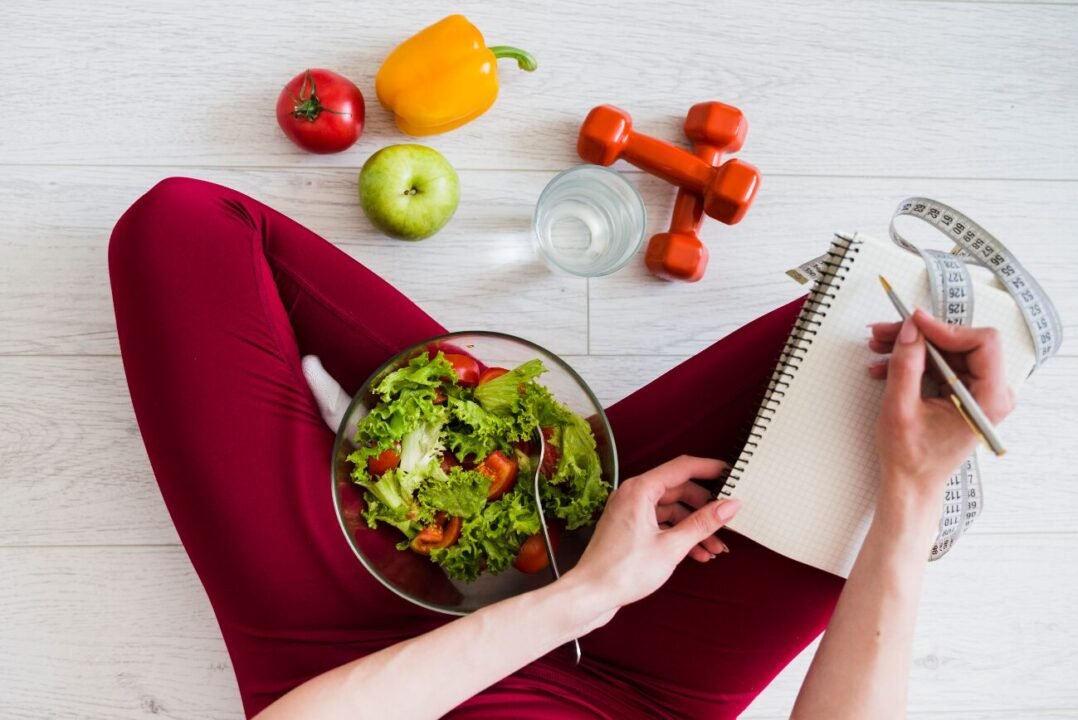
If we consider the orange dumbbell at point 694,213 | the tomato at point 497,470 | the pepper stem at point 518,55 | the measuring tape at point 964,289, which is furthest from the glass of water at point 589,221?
the tomato at point 497,470

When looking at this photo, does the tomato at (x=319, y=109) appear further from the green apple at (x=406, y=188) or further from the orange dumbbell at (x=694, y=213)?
the orange dumbbell at (x=694, y=213)

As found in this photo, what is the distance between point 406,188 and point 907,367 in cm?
63

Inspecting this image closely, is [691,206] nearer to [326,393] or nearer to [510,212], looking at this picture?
[510,212]

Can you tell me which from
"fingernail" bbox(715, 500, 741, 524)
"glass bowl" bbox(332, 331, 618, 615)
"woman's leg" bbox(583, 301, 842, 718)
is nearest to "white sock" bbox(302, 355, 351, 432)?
"glass bowl" bbox(332, 331, 618, 615)

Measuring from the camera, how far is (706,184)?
1.08 meters

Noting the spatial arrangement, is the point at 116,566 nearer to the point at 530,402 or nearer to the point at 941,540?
the point at 530,402

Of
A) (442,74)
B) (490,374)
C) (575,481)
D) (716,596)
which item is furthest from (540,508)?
(442,74)

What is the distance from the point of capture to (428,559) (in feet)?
2.71

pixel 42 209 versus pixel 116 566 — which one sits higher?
pixel 42 209

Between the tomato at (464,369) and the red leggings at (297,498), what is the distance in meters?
0.14

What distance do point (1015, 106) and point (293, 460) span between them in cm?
112

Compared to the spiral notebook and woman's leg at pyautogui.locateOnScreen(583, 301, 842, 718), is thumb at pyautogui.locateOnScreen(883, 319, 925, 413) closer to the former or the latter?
the spiral notebook

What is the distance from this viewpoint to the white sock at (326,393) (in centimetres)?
94

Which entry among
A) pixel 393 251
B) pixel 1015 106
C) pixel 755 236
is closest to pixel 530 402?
pixel 393 251
